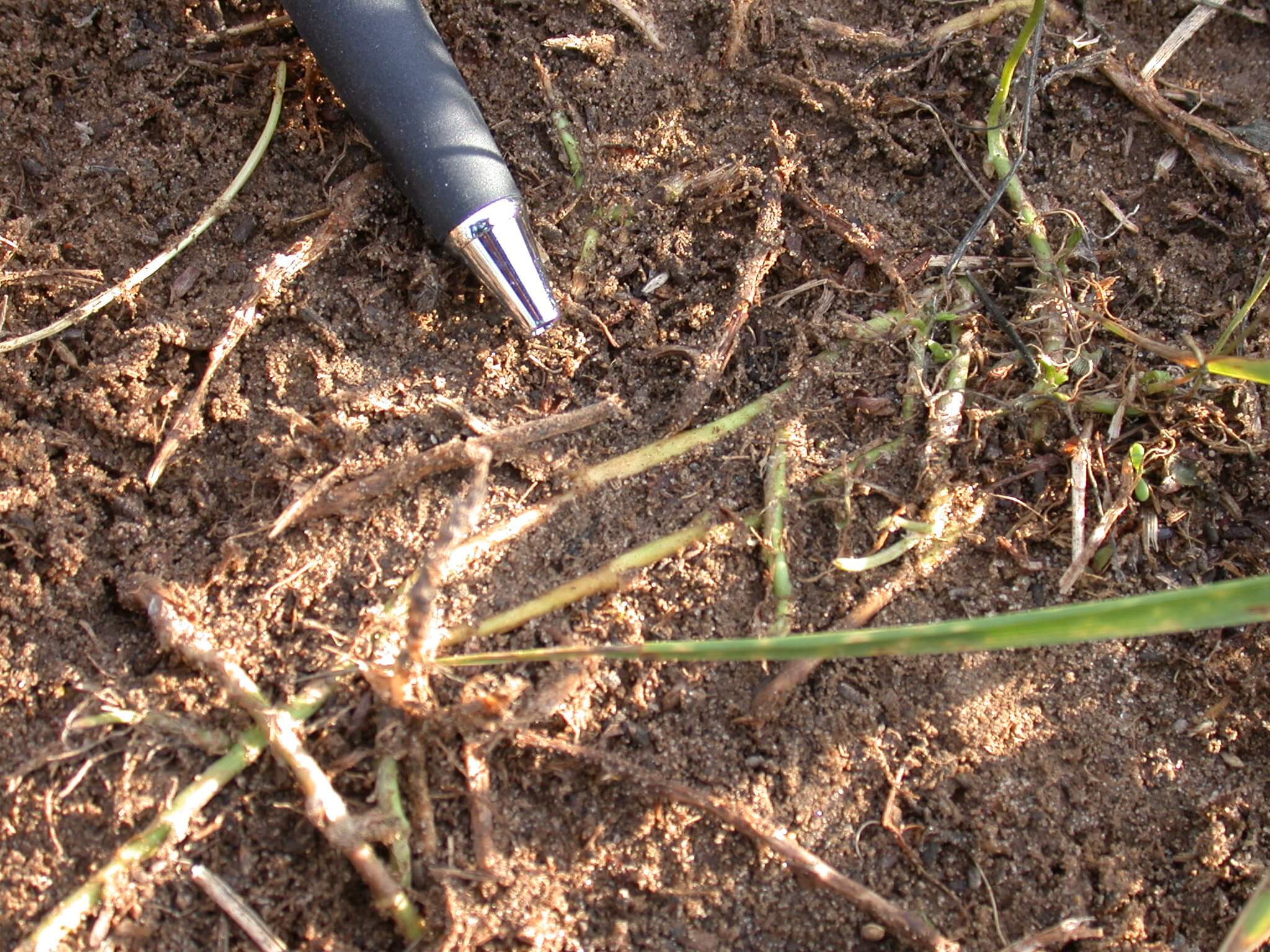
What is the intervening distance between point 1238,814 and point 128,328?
1.81 meters

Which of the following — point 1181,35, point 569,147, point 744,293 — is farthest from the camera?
point 1181,35

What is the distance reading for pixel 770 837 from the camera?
142 centimetres

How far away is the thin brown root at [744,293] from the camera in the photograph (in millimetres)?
1686

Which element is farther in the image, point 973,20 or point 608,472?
point 973,20

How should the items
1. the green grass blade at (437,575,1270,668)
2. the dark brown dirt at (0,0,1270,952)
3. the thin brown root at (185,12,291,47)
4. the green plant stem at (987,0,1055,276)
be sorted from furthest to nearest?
the thin brown root at (185,12,291,47) → the green plant stem at (987,0,1055,276) → the dark brown dirt at (0,0,1270,952) → the green grass blade at (437,575,1270,668)

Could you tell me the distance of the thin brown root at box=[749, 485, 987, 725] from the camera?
4.90 feet

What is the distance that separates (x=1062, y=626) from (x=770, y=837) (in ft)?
1.65

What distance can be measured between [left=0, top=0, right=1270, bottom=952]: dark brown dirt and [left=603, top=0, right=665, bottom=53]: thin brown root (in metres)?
0.02

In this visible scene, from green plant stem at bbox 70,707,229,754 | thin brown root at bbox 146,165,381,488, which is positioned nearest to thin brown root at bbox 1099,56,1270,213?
thin brown root at bbox 146,165,381,488

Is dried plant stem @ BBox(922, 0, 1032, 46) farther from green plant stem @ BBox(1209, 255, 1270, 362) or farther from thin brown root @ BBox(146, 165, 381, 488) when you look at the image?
thin brown root @ BBox(146, 165, 381, 488)

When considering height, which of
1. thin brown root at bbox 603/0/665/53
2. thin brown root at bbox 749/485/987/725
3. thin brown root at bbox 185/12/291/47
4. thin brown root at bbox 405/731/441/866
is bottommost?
thin brown root at bbox 749/485/987/725

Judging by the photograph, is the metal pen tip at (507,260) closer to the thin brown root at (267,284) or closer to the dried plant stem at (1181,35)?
the thin brown root at (267,284)

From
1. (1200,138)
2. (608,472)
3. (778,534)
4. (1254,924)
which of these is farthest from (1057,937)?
(1200,138)

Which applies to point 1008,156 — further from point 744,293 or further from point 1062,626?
point 1062,626
